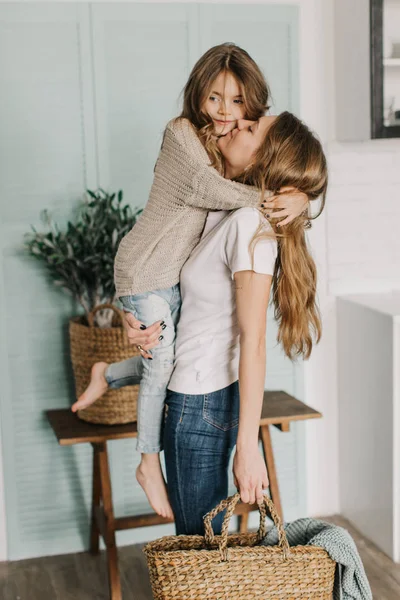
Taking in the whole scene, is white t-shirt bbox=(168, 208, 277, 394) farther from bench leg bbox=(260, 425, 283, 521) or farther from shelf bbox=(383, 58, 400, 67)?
shelf bbox=(383, 58, 400, 67)

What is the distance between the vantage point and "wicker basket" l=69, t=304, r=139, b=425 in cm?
260

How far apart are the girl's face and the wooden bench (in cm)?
116

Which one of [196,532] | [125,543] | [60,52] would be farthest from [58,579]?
[60,52]

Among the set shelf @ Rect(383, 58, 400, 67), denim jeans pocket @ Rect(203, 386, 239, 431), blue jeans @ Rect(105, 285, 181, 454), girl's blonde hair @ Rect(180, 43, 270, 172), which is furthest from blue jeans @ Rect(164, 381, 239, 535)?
shelf @ Rect(383, 58, 400, 67)

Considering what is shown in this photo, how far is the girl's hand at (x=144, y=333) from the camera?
6.04 feet

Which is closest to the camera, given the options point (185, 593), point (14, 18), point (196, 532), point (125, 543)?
point (185, 593)

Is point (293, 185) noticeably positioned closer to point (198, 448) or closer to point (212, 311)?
point (212, 311)

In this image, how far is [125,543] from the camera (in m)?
3.05

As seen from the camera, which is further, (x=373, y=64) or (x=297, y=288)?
(x=373, y=64)

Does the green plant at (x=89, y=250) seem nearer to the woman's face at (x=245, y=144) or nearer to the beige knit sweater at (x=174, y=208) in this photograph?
the beige knit sweater at (x=174, y=208)

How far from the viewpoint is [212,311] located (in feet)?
5.62

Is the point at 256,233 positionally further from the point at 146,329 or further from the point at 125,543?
the point at 125,543

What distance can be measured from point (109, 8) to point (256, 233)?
59.3 inches

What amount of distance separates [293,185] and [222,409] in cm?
51
